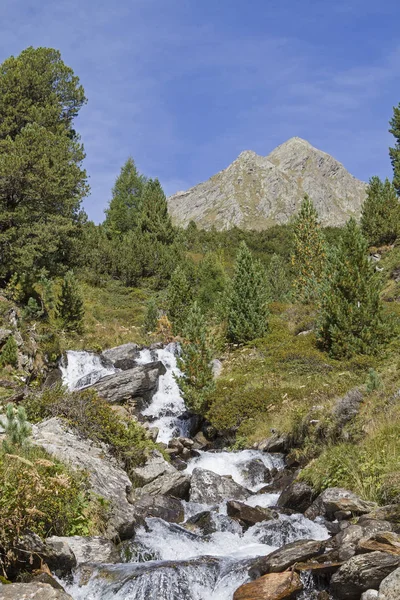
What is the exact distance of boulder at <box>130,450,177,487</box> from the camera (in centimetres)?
1036

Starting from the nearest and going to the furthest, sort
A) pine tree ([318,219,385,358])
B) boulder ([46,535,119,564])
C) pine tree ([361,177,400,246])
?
boulder ([46,535,119,564]) → pine tree ([318,219,385,358]) → pine tree ([361,177,400,246])

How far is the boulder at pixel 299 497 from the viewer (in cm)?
907

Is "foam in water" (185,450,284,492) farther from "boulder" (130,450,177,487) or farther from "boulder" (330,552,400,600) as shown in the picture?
"boulder" (330,552,400,600)

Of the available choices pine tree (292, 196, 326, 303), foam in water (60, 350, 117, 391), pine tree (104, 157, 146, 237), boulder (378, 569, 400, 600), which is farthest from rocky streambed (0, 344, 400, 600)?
pine tree (104, 157, 146, 237)

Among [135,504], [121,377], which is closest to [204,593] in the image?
[135,504]

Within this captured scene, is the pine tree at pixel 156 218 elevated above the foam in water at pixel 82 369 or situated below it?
above

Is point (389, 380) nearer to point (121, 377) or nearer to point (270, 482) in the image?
point (270, 482)

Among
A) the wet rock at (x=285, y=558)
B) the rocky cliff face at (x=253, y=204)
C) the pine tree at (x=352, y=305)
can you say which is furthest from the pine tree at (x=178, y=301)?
the rocky cliff face at (x=253, y=204)

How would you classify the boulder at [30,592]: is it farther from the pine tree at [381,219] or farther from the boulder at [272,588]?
the pine tree at [381,219]

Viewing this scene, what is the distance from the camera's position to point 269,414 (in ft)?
50.0

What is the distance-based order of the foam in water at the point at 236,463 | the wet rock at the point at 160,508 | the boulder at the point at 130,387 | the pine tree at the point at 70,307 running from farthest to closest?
the pine tree at the point at 70,307
the boulder at the point at 130,387
the foam in water at the point at 236,463
the wet rock at the point at 160,508

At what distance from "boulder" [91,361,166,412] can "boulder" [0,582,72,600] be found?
463 inches

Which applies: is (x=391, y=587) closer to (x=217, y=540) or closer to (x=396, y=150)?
(x=217, y=540)

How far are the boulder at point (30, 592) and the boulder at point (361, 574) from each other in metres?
2.93
